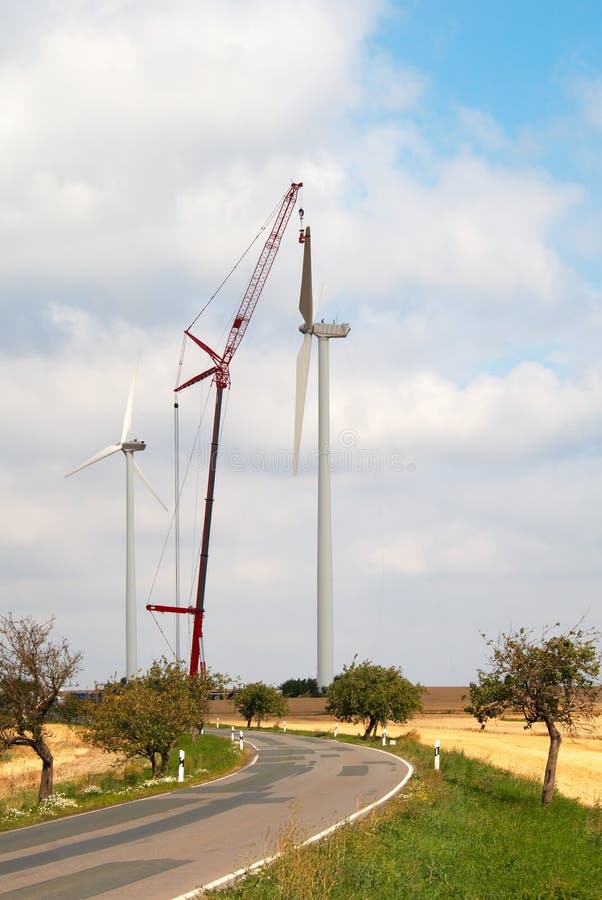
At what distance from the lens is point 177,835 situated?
68.8 feet

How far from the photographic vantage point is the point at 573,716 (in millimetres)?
32000

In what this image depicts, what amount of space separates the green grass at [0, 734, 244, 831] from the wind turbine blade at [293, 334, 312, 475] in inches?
1483

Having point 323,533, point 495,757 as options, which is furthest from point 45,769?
point 323,533

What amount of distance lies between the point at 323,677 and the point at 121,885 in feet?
305

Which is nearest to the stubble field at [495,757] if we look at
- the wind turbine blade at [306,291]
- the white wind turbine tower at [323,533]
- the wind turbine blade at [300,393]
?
the white wind turbine tower at [323,533]

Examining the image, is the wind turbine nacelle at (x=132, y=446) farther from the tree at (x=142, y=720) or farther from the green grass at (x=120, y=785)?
the tree at (x=142, y=720)

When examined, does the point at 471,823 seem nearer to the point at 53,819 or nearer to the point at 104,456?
the point at 53,819

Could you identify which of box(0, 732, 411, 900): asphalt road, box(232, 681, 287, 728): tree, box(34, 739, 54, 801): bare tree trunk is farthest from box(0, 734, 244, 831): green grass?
box(232, 681, 287, 728): tree

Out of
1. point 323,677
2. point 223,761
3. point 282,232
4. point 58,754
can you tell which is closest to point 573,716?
point 223,761

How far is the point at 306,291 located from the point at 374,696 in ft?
166

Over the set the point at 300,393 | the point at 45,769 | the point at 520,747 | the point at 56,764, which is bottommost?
the point at 56,764

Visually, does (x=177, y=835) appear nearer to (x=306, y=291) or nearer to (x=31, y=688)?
(x=31, y=688)

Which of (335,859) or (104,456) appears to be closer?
(335,859)

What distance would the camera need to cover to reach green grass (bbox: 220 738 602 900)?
1459 cm
